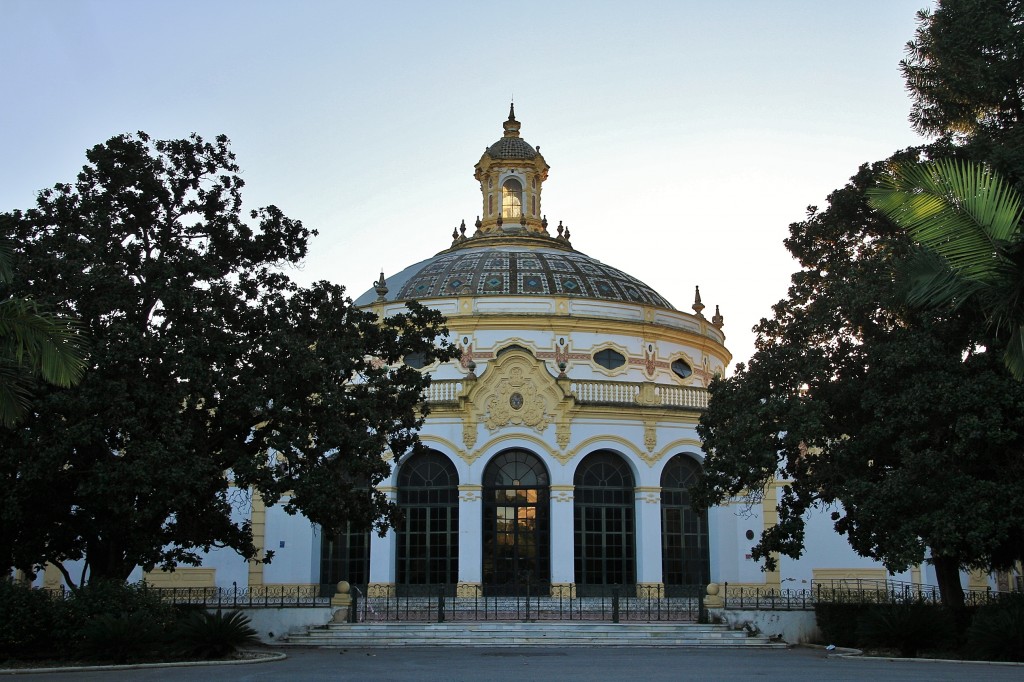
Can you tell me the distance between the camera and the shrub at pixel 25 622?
65.4 feet

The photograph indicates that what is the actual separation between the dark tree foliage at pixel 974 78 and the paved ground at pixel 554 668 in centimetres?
1028

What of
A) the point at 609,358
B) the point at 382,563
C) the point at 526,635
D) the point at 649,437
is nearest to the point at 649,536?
the point at 649,437

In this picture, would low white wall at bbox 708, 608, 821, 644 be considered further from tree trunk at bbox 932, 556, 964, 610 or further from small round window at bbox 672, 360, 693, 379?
small round window at bbox 672, 360, 693, 379

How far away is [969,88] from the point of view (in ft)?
82.9

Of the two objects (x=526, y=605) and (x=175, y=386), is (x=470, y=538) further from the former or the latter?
Answer: (x=175, y=386)

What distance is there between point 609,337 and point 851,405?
18.8m

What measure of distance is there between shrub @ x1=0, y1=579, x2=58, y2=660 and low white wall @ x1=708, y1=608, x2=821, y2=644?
16043mm

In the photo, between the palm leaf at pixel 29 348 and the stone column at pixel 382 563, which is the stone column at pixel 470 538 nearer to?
the stone column at pixel 382 563

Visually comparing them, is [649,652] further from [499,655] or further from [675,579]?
[675,579]

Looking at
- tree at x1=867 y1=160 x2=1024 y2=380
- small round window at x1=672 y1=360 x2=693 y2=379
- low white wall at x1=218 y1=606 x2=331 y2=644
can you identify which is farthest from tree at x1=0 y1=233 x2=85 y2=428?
small round window at x1=672 y1=360 x2=693 y2=379

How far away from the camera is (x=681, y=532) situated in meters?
37.9

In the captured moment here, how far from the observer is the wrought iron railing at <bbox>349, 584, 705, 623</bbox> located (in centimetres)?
2841

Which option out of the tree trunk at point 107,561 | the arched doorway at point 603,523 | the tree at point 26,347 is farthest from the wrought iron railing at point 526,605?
the tree at point 26,347

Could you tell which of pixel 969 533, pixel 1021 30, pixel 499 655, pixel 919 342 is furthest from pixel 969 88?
pixel 499 655
